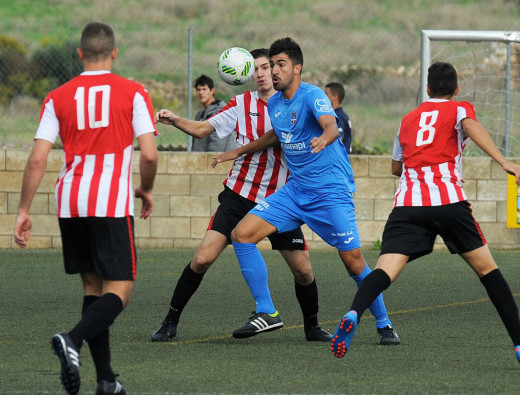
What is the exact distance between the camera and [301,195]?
7.20 meters

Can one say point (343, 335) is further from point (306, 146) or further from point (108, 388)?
point (306, 146)

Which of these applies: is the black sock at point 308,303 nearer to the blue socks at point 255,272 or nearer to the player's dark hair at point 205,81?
the blue socks at point 255,272

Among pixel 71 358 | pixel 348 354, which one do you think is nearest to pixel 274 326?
pixel 348 354

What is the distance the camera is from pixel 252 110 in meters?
7.80

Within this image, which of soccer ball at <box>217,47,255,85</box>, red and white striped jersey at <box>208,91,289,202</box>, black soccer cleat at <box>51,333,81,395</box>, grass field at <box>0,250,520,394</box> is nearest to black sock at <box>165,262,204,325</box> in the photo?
grass field at <box>0,250,520,394</box>

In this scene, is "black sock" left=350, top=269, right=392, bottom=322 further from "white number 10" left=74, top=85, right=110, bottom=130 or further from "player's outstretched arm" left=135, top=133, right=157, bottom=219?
"white number 10" left=74, top=85, right=110, bottom=130

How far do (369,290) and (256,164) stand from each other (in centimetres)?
174

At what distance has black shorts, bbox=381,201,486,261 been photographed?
6.40 m

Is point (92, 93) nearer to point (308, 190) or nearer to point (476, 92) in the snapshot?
point (308, 190)

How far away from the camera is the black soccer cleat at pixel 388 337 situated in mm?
7105

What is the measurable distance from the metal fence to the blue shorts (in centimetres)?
757

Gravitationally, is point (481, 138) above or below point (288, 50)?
below

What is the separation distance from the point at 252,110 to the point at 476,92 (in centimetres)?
783

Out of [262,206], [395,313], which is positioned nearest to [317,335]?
[262,206]
